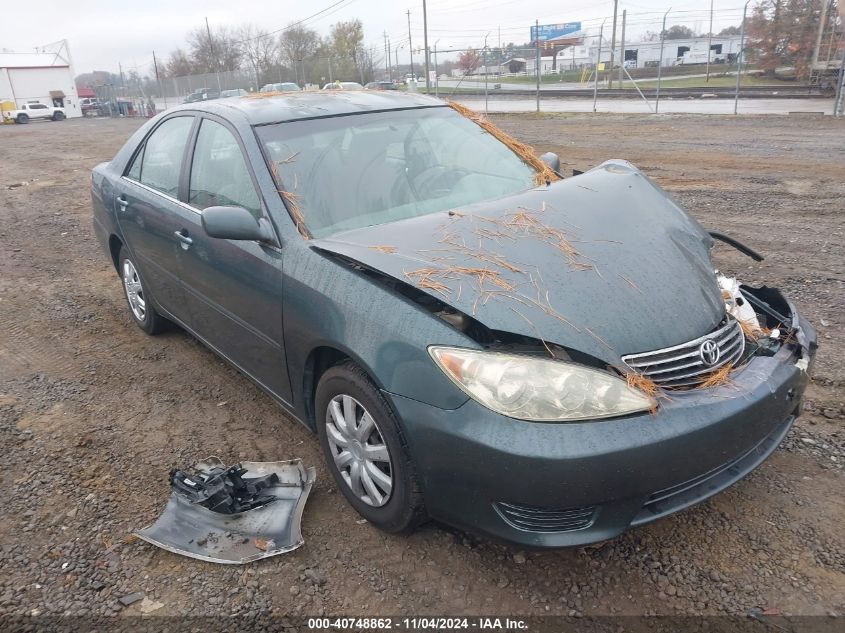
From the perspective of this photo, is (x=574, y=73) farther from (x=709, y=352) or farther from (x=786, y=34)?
(x=709, y=352)

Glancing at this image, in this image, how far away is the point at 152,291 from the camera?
4.46m

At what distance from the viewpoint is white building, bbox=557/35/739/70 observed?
128 feet

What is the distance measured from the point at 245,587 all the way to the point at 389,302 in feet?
4.02

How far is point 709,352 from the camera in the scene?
234 centimetres

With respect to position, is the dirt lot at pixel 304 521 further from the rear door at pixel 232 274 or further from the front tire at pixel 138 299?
the rear door at pixel 232 274

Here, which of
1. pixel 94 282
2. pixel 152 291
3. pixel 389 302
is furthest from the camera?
pixel 94 282

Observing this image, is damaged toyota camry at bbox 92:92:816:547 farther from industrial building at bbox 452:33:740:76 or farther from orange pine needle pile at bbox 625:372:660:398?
industrial building at bbox 452:33:740:76

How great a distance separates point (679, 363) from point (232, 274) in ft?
6.99

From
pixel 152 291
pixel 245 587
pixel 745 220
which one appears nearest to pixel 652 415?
pixel 245 587

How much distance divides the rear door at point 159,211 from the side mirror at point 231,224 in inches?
31.2

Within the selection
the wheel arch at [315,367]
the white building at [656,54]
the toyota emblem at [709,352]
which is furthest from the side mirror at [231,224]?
the white building at [656,54]

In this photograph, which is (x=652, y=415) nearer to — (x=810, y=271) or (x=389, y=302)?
(x=389, y=302)

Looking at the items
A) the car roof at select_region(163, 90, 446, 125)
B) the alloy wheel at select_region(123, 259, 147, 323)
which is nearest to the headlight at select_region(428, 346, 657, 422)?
the car roof at select_region(163, 90, 446, 125)

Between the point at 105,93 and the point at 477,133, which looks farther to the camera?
the point at 105,93
